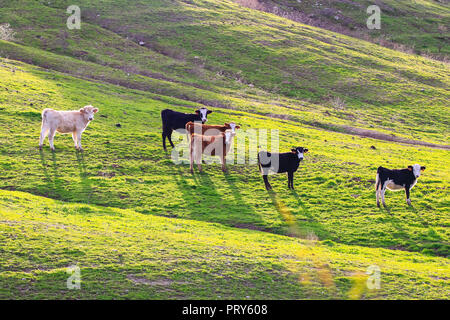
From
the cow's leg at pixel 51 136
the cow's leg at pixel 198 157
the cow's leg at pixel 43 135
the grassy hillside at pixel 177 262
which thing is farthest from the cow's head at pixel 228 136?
the cow's leg at pixel 43 135

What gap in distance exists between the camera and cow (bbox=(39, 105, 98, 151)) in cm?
2638

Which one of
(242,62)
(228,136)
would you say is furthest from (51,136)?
(242,62)

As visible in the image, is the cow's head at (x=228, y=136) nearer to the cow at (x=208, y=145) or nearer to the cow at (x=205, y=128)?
the cow at (x=208, y=145)

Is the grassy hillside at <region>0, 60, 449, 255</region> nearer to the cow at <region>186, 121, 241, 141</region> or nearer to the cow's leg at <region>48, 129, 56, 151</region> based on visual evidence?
the cow's leg at <region>48, 129, 56, 151</region>

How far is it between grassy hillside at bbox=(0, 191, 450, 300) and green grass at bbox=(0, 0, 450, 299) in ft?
0.22

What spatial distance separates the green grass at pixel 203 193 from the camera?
15.9m

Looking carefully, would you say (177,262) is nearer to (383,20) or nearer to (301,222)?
(301,222)

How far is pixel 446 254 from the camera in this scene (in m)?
19.7

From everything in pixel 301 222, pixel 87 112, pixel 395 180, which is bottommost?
pixel 301 222

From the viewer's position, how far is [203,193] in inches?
948

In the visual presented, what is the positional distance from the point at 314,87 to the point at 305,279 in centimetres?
4335

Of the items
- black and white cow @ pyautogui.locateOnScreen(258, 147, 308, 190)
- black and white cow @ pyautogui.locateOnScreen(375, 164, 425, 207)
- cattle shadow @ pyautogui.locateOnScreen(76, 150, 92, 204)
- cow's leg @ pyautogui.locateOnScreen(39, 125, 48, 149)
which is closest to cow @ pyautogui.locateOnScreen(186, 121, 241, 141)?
black and white cow @ pyautogui.locateOnScreen(258, 147, 308, 190)

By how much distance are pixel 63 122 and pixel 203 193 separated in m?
8.50
